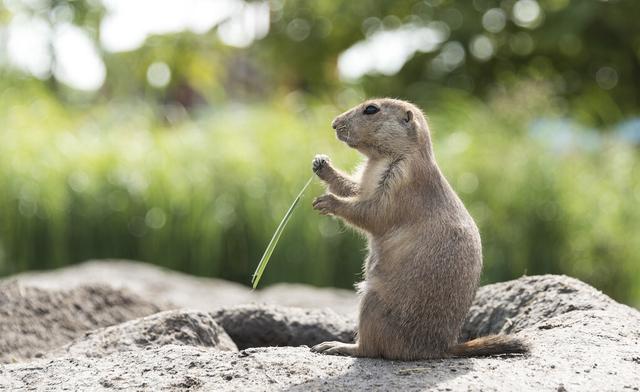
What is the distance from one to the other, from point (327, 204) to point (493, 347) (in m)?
0.86

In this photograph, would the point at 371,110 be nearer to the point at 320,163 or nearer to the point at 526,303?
the point at 320,163

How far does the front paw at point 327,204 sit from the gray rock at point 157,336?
0.91m

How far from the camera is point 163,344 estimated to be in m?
4.04

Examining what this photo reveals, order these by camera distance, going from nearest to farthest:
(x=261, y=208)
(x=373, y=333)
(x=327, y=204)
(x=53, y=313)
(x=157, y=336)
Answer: (x=373, y=333) < (x=327, y=204) < (x=157, y=336) < (x=53, y=313) < (x=261, y=208)

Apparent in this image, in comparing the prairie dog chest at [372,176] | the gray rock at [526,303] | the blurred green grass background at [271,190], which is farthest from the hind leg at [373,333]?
the blurred green grass background at [271,190]

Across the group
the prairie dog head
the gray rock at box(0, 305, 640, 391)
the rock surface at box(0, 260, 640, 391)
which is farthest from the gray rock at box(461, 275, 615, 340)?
the prairie dog head

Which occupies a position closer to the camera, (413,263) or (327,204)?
(413,263)

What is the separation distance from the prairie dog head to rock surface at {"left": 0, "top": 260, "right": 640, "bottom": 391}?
35.0 inches

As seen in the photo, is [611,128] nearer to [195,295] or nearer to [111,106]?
[111,106]

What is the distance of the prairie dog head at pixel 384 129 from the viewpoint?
12.5 feet

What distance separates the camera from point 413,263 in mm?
3572

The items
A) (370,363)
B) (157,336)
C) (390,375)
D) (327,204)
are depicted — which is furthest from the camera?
(157,336)

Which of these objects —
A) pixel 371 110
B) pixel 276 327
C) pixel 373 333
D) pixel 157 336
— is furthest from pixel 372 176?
pixel 157 336

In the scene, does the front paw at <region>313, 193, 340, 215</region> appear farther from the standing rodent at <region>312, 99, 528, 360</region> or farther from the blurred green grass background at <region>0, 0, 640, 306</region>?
the blurred green grass background at <region>0, 0, 640, 306</region>
